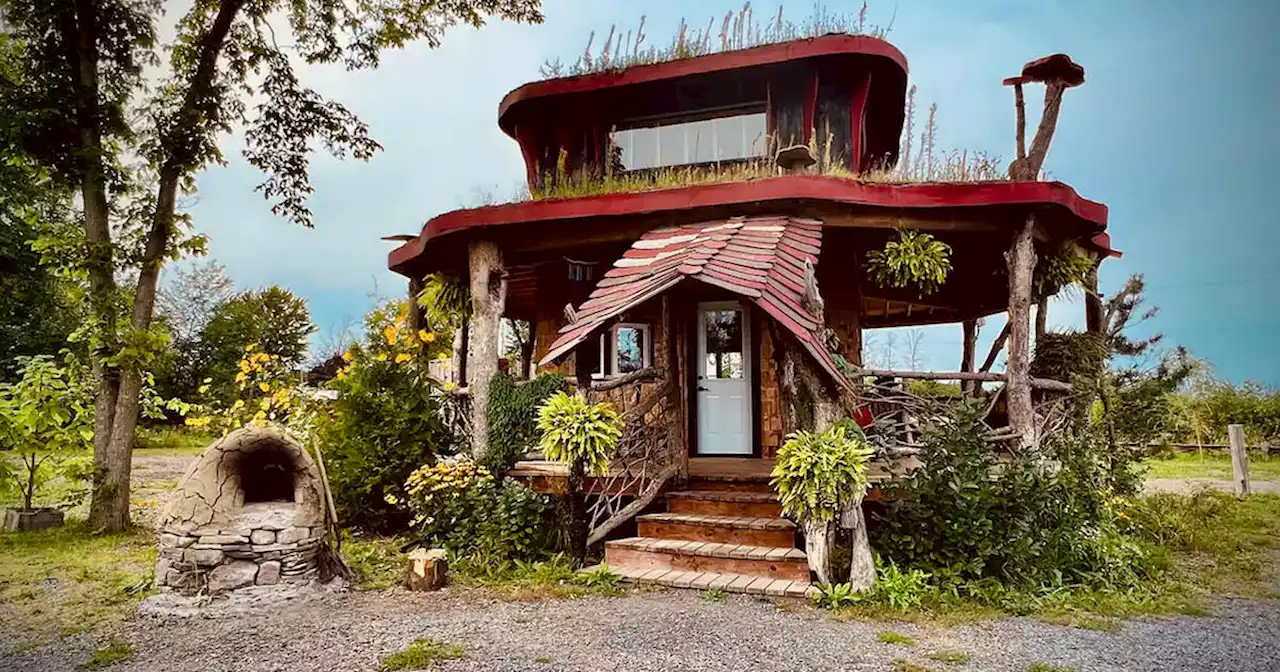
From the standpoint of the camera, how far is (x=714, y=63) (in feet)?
30.2

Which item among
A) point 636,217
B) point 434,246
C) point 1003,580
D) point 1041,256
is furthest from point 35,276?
point 1041,256

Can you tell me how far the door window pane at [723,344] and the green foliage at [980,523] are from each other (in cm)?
300

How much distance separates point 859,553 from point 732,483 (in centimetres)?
178

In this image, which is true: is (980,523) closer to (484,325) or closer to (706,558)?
(706,558)

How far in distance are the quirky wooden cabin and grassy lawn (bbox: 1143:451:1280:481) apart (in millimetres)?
6895

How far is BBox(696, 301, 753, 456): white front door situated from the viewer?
354 inches

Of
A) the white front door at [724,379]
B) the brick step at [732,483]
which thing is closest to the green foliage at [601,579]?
the brick step at [732,483]

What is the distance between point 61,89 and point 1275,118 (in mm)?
12309

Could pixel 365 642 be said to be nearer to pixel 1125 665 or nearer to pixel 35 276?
pixel 1125 665

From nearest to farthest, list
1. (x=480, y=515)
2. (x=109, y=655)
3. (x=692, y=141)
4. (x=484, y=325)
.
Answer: (x=109, y=655) < (x=480, y=515) < (x=484, y=325) < (x=692, y=141)

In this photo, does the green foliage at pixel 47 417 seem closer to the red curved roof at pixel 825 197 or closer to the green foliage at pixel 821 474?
the red curved roof at pixel 825 197

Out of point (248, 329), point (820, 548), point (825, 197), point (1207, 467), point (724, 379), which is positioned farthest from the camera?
point (248, 329)

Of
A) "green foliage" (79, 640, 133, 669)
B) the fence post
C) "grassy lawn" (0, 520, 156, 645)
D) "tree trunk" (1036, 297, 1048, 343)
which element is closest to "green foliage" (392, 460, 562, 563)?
"grassy lawn" (0, 520, 156, 645)

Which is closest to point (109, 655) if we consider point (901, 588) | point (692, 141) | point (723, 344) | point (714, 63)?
point (901, 588)
